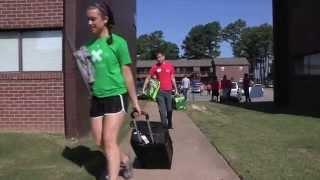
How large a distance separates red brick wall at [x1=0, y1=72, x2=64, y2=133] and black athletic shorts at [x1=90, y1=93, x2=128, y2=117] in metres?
5.69

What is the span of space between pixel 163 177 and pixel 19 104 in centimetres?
530

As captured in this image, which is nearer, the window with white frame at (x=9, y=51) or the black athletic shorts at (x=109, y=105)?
the black athletic shorts at (x=109, y=105)

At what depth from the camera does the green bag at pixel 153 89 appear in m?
13.2

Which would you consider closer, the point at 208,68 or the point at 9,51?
the point at 9,51

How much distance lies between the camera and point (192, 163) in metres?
9.74

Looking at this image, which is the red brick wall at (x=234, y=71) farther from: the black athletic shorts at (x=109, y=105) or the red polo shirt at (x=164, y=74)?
the black athletic shorts at (x=109, y=105)

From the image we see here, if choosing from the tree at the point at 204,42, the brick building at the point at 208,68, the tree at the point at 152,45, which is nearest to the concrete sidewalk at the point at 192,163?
the brick building at the point at 208,68

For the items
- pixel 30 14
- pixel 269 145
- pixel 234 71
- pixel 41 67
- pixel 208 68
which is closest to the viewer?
pixel 269 145

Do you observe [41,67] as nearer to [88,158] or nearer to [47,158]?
[47,158]

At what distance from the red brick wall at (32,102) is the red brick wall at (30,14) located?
37.8 inches

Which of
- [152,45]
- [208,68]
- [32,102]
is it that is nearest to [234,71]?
[208,68]

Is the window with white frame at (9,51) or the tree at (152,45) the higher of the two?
the tree at (152,45)

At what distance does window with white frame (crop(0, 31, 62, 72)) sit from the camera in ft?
42.9

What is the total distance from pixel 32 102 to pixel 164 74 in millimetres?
2655
